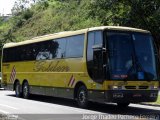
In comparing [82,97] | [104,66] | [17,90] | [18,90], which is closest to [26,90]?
[18,90]

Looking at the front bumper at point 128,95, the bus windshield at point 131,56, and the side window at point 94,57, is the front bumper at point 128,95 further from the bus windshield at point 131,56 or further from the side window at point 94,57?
the side window at point 94,57

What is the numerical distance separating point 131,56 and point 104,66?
122 centimetres

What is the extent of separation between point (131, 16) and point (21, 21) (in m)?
38.8

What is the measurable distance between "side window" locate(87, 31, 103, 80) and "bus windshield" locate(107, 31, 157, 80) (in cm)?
49

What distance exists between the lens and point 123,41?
17.8 metres

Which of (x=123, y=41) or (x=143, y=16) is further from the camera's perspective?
(x=143, y=16)

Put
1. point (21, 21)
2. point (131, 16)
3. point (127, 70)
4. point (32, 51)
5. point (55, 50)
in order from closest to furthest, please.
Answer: point (127, 70), point (55, 50), point (32, 51), point (131, 16), point (21, 21)

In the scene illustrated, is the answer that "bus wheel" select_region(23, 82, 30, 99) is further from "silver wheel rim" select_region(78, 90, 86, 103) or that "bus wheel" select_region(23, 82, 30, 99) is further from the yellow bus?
"silver wheel rim" select_region(78, 90, 86, 103)

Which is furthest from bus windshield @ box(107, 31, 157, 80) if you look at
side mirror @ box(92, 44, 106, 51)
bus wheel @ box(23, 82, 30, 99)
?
bus wheel @ box(23, 82, 30, 99)

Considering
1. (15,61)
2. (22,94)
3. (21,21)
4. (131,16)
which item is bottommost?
(22,94)

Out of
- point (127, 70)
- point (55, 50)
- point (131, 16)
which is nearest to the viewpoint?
point (127, 70)

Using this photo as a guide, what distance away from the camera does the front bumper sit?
17125 millimetres

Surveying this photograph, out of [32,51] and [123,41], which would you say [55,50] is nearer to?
[32,51]

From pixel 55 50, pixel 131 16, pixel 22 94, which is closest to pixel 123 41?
pixel 55 50
